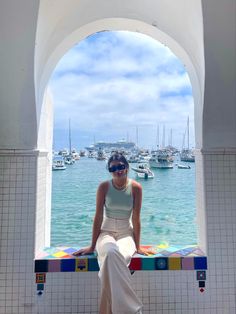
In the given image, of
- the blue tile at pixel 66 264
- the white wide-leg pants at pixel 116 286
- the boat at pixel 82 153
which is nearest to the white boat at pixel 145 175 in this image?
the boat at pixel 82 153

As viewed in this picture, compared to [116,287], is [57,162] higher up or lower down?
higher up

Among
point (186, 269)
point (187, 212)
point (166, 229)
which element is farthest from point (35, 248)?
point (187, 212)

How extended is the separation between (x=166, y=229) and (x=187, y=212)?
45.3 inches

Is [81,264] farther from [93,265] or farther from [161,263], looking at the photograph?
[161,263]

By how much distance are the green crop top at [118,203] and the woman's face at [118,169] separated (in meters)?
0.11

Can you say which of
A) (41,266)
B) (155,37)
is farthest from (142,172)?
(41,266)

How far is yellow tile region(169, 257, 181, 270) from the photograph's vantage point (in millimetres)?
1820

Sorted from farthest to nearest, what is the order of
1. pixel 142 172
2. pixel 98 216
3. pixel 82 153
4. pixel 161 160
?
pixel 161 160
pixel 82 153
pixel 142 172
pixel 98 216

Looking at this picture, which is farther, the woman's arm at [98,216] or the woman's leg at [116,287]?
the woman's arm at [98,216]

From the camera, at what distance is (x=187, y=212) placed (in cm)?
465

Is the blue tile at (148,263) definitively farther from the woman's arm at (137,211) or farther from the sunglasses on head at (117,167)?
the sunglasses on head at (117,167)

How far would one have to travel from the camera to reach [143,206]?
4.59m

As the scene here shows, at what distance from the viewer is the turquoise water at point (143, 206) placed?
3.04 meters

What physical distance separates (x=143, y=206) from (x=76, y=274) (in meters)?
2.91
